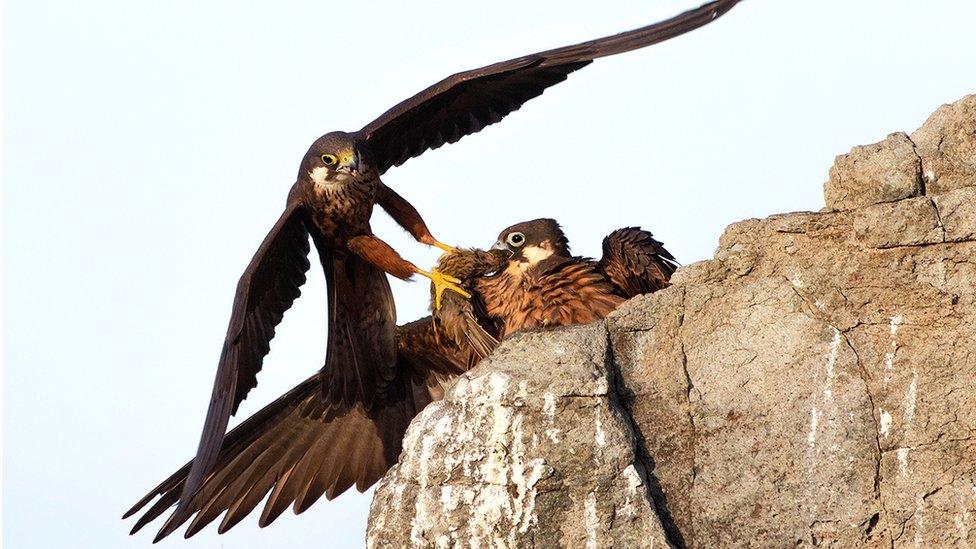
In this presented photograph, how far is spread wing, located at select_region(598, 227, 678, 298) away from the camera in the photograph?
7.84 m

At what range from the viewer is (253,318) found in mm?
8625

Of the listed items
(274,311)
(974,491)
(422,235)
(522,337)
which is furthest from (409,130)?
(974,491)

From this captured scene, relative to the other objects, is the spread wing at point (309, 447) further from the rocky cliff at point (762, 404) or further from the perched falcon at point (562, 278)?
the rocky cliff at point (762, 404)

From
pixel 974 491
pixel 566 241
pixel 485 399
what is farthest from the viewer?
pixel 566 241

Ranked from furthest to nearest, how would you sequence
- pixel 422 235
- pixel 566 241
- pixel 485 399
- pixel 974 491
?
1. pixel 422 235
2. pixel 566 241
3. pixel 485 399
4. pixel 974 491

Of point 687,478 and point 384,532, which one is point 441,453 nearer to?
point 384,532

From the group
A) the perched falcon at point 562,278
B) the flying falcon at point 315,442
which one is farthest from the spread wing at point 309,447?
the perched falcon at point 562,278

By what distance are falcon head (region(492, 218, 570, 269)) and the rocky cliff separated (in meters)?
1.70

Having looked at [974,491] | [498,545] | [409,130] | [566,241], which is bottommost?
[974,491]

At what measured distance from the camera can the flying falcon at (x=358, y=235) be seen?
8227 mm

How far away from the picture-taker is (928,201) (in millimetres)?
6082

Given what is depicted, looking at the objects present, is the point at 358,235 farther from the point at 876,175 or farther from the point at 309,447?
the point at 876,175

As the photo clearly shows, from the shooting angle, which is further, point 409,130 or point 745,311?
point 409,130

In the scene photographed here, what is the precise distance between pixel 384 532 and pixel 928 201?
2.55 m
